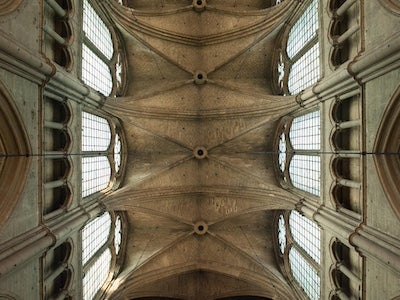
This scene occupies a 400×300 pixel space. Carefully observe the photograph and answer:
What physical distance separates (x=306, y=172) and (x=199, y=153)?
6.15 meters

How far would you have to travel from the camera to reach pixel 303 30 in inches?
614

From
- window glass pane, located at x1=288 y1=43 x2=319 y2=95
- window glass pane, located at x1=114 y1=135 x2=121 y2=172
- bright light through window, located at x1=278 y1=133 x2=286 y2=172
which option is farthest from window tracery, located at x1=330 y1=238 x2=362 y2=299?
window glass pane, located at x1=114 y1=135 x2=121 y2=172

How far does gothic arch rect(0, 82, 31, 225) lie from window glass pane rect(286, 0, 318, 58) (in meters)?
11.7

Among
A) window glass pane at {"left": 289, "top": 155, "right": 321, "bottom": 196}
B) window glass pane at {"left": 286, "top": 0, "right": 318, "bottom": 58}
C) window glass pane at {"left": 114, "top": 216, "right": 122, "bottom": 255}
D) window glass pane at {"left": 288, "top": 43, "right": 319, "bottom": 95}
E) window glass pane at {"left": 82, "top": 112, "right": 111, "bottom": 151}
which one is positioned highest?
window glass pane at {"left": 286, "top": 0, "right": 318, "bottom": 58}

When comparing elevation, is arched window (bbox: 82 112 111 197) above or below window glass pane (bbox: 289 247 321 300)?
above

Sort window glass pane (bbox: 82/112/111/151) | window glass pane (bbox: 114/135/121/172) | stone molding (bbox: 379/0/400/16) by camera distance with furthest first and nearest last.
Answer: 1. window glass pane (bbox: 114/135/121/172)
2. window glass pane (bbox: 82/112/111/151)
3. stone molding (bbox: 379/0/400/16)

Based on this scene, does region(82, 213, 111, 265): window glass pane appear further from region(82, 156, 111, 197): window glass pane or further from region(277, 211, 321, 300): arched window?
region(277, 211, 321, 300): arched window

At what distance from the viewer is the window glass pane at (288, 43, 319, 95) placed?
14523 millimetres

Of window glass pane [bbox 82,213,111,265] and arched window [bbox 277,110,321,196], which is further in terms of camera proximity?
window glass pane [bbox 82,213,111,265]

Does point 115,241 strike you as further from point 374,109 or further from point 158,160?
point 374,109

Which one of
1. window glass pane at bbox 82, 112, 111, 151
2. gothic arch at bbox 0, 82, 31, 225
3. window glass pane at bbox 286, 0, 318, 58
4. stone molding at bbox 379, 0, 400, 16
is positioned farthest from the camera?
window glass pane at bbox 82, 112, 111, 151

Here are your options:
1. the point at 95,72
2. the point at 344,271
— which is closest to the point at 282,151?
the point at 344,271

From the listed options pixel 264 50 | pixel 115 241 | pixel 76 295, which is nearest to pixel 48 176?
pixel 76 295

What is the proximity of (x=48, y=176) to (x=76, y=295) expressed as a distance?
5.11m
